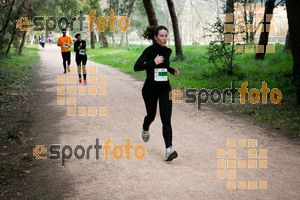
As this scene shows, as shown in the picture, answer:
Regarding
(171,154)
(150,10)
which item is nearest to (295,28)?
(171,154)

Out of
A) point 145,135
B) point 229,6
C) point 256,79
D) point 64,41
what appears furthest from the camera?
point 64,41

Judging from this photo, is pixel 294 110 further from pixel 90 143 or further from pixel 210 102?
pixel 90 143

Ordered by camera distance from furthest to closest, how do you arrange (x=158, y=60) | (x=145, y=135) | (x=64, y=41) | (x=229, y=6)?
1. (x=64, y=41)
2. (x=229, y=6)
3. (x=145, y=135)
4. (x=158, y=60)

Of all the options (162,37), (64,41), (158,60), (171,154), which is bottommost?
(171,154)

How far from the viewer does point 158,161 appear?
5312 millimetres

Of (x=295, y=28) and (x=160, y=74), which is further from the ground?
(x=295, y=28)

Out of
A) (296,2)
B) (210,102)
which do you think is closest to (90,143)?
(210,102)

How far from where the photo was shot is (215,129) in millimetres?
7289

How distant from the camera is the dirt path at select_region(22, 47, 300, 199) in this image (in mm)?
4230

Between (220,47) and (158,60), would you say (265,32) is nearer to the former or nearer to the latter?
(220,47)

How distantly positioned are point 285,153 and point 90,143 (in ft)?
12.4

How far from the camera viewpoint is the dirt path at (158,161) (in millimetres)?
4230

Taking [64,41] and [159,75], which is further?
[64,41]

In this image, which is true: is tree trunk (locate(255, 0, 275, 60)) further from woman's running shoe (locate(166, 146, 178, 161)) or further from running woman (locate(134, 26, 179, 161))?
woman's running shoe (locate(166, 146, 178, 161))
